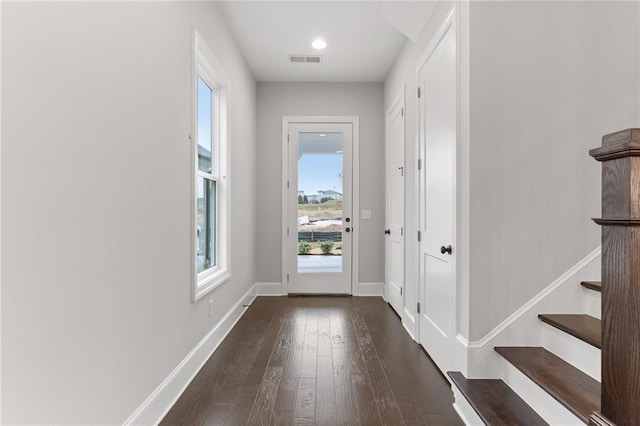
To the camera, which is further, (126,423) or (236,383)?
(236,383)

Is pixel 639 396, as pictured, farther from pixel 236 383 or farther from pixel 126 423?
pixel 236 383

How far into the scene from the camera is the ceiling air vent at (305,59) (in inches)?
160

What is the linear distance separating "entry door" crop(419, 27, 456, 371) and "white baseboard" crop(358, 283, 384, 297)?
5.96 ft

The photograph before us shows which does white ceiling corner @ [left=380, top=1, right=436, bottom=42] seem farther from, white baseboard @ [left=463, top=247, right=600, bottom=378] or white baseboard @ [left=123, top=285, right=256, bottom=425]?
white baseboard @ [left=123, top=285, right=256, bottom=425]

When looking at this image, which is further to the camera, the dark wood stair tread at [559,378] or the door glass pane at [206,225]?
the door glass pane at [206,225]

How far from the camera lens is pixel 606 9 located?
2008mm

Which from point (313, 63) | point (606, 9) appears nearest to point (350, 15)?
point (313, 63)

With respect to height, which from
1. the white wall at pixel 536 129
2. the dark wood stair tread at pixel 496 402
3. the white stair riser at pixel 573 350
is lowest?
the dark wood stair tread at pixel 496 402

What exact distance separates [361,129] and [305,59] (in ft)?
3.91

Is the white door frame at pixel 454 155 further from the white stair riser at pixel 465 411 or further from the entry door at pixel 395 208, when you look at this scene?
the entry door at pixel 395 208

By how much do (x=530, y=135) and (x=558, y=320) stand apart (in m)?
1.00

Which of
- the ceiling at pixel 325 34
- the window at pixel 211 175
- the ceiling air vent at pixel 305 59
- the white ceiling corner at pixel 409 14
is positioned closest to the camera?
the white ceiling corner at pixel 409 14

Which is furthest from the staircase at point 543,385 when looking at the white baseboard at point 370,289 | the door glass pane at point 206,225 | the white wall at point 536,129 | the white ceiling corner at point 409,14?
the white baseboard at point 370,289

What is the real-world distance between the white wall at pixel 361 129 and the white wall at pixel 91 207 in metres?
2.56
